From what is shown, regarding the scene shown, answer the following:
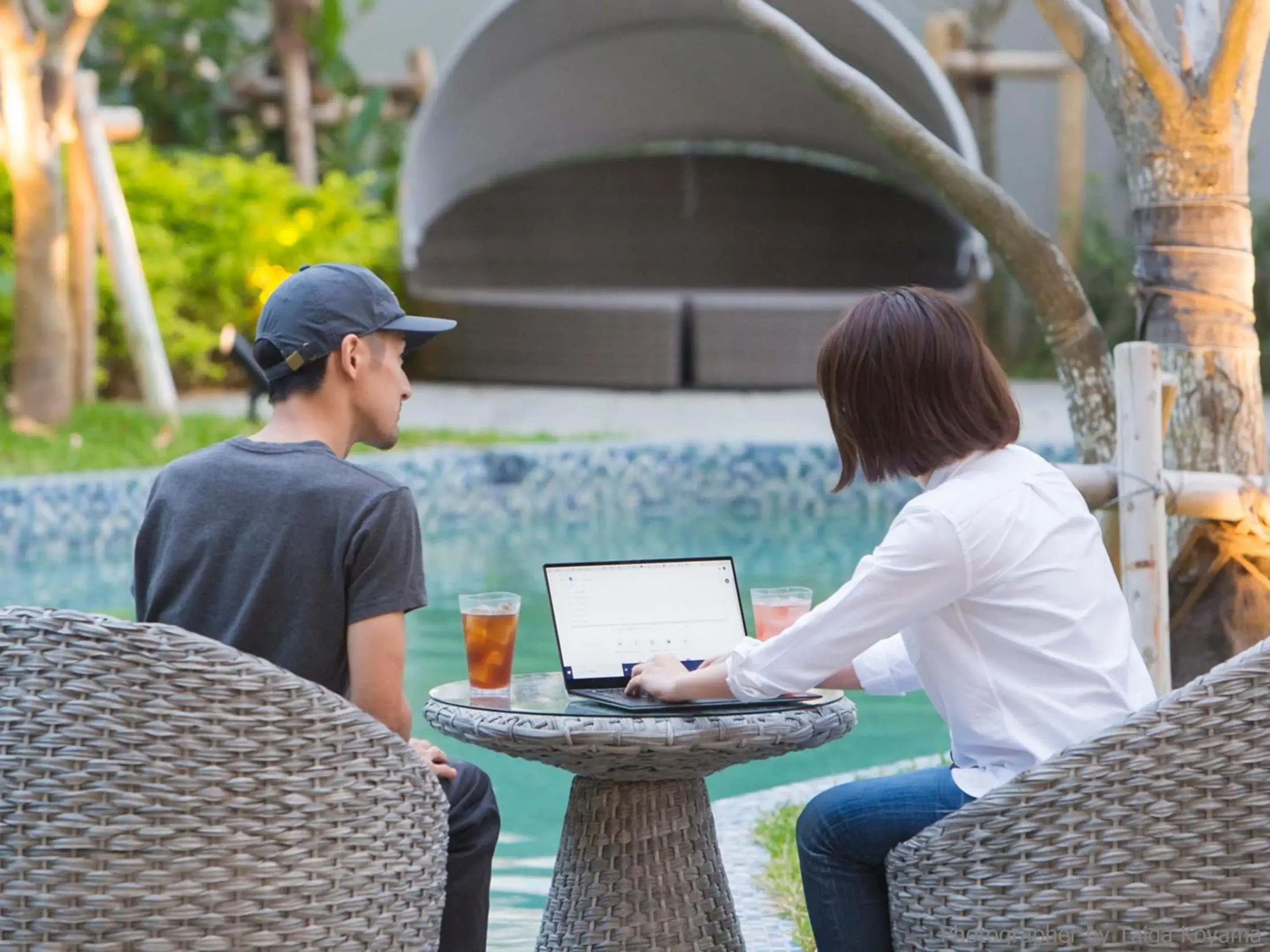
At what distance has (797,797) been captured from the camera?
334 cm

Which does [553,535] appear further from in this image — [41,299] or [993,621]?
[993,621]

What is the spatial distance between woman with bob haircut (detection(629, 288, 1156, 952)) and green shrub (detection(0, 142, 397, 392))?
24.6 feet

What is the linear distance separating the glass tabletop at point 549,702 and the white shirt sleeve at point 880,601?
0.43 feet

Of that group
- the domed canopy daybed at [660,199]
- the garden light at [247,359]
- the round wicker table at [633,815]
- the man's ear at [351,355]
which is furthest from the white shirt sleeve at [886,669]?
the domed canopy daybed at [660,199]

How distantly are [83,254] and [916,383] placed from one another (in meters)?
6.70

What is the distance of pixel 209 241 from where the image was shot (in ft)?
31.0

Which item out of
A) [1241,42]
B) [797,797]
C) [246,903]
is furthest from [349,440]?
[1241,42]

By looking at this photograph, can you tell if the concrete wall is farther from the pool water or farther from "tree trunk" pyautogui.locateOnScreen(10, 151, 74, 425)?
the pool water

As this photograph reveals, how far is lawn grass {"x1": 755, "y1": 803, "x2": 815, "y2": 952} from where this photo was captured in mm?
2648

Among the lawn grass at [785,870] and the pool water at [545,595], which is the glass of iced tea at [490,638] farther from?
the pool water at [545,595]

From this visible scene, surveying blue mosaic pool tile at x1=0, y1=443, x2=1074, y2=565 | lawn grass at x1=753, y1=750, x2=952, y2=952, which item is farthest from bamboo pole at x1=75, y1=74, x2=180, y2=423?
lawn grass at x1=753, y1=750, x2=952, y2=952

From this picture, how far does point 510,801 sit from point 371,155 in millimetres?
8279

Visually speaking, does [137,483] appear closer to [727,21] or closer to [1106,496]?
[1106,496]

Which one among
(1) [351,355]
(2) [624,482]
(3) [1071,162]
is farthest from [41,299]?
(3) [1071,162]
